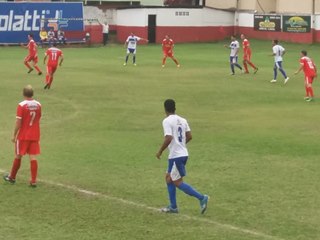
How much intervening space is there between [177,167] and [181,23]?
53441mm

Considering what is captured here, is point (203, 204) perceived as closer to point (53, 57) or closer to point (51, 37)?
point (53, 57)

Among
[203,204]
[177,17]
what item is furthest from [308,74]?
[177,17]

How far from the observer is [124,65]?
4397 centimetres

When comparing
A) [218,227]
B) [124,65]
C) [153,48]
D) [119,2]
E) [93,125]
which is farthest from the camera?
[119,2]

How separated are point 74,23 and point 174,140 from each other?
51.2 metres

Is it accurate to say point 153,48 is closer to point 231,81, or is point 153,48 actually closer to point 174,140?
point 231,81

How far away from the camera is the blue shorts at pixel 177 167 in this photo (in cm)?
1270

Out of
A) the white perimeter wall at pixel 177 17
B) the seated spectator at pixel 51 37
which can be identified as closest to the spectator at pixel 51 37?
the seated spectator at pixel 51 37

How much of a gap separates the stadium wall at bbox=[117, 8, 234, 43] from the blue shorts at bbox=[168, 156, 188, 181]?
51.6 metres

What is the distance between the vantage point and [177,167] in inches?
501

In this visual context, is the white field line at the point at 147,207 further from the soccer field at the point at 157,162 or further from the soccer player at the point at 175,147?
the soccer player at the point at 175,147

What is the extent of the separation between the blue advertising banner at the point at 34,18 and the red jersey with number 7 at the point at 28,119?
151 feet

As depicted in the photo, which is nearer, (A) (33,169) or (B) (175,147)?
(B) (175,147)

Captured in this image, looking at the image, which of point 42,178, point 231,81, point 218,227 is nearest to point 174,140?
point 218,227
